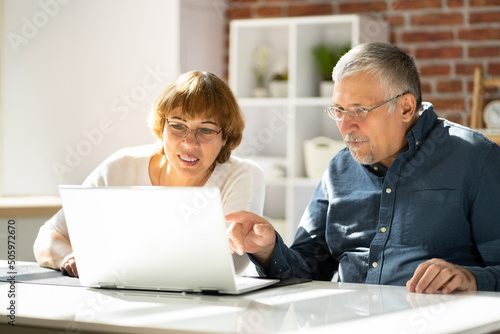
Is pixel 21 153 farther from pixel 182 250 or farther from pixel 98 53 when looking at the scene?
pixel 182 250

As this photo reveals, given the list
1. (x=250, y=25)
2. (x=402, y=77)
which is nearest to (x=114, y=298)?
(x=402, y=77)

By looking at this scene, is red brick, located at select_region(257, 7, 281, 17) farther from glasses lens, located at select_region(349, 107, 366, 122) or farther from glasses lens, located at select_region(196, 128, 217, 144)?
glasses lens, located at select_region(349, 107, 366, 122)

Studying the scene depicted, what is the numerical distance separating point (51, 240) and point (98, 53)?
2210 mm

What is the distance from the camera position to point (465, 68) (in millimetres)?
4102

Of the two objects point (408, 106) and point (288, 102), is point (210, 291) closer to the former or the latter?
point (408, 106)

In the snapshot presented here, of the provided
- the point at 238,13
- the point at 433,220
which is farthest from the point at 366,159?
the point at 238,13

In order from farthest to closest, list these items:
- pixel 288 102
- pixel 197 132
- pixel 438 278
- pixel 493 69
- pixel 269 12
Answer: pixel 269 12
pixel 288 102
pixel 493 69
pixel 197 132
pixel 438 278

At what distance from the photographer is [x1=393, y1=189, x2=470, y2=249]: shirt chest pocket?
6.08 feet

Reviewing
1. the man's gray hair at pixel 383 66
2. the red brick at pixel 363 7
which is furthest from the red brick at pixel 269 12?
the man's gray hair at pixel 383 66

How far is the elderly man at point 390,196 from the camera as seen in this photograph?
72.4 inches

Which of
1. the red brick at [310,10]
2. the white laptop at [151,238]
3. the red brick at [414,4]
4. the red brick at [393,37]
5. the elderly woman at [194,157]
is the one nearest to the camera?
the white laptop at [151,238]

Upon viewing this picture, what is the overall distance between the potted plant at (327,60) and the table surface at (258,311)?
267 centimetres

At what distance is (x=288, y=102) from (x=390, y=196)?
2370mm

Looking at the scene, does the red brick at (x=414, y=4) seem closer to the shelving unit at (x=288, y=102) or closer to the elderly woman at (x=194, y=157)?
the shelving unit at (x=288, y=102)
